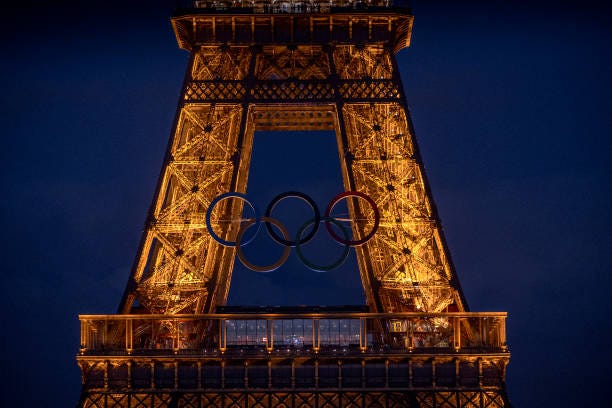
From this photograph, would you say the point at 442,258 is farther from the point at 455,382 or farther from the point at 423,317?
the point at 455,382

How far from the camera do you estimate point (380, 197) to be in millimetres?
40656

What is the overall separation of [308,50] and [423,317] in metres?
13.0

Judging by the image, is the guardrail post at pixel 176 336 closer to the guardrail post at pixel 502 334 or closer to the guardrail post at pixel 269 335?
the guardrail post at pixel 269 335

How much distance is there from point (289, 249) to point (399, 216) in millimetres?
5208

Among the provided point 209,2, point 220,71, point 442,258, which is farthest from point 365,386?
point 209,2

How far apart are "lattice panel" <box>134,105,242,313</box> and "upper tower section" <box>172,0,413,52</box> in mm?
3236

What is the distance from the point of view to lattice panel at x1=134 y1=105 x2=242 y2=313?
38844 millimetres

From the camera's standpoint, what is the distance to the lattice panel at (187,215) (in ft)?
127

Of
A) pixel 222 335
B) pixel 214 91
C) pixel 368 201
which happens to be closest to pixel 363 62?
pixel 214 91

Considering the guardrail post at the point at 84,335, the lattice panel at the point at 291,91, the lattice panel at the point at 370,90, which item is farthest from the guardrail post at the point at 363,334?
the guardrail post at the point at 84,335

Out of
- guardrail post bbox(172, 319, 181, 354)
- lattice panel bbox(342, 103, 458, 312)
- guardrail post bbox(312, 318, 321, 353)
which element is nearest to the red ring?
lattice panel bbox(342, 103, 458, 312)

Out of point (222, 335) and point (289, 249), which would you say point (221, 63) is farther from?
point (222, 335)

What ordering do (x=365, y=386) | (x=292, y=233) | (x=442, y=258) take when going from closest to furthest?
(x=365, y=386) → (x=442, y=258) → (x=292, y=233)

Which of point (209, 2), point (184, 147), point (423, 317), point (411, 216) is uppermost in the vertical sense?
point (209, 2)
